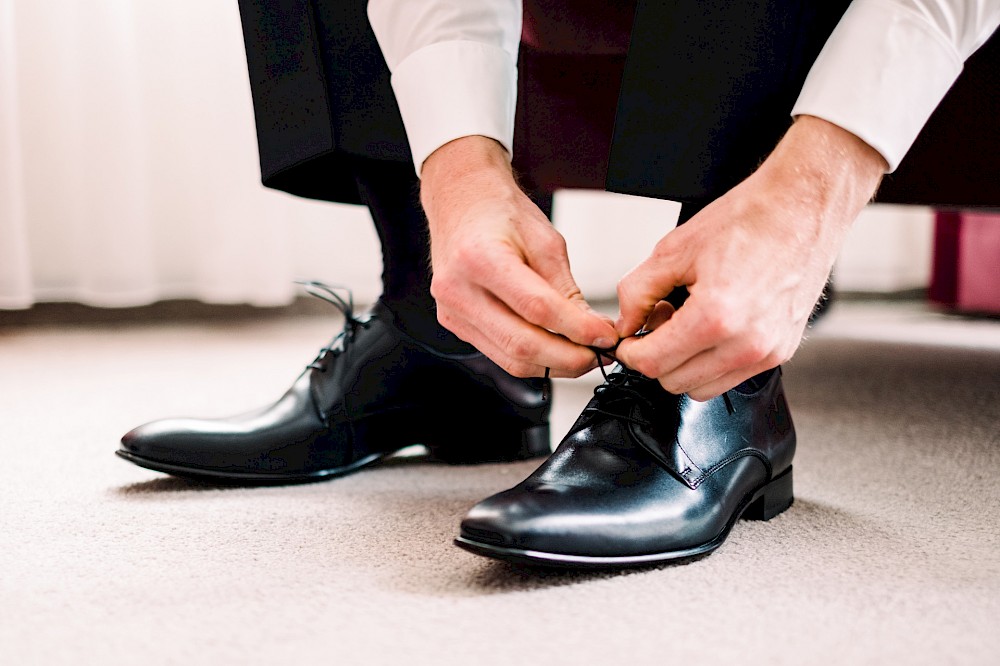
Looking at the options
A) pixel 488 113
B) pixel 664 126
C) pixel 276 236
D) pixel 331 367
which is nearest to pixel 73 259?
pixel 276 236

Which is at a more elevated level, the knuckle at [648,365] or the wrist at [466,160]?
the wrist at [466,160]

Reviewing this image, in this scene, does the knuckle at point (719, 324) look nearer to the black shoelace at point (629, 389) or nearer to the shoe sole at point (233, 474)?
the black shoelace at point (629, 389)

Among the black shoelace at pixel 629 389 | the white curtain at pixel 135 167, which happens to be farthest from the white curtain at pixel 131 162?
the black shoelace at pixel 629 389

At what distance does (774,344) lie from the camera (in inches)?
18.2

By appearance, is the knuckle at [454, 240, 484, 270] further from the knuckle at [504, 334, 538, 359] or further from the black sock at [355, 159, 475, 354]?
the black sock at [355, 159, 475, 354]

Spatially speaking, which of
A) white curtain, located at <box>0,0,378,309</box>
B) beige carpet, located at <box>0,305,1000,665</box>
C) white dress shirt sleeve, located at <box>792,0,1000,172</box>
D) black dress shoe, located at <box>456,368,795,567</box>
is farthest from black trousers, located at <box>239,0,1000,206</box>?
white curtain, located at <box>0,0,378,309</box>

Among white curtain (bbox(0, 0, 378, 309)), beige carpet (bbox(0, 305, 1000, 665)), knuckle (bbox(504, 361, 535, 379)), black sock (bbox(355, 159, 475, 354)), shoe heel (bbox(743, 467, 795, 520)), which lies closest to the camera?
beige carpet (bbox(0, 305, 1000, 665))

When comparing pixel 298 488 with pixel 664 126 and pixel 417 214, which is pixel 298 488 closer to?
pixel 417 214

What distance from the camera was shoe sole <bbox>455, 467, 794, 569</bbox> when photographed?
1.50 feet

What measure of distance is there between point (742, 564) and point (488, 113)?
0.32 metres

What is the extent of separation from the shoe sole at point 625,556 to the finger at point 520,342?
0.34 feet

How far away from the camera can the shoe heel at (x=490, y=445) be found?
775 mm

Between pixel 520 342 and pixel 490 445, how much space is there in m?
0.31

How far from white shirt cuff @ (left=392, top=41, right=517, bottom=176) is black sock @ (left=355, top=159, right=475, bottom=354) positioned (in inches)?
5.3
